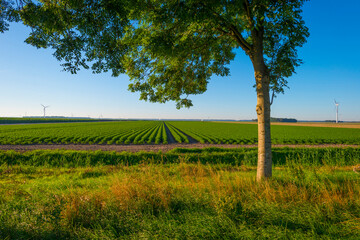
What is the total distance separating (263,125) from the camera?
5855mm

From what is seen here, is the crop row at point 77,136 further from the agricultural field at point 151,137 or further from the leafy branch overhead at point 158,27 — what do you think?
the leafy branch overhead at point 158,27

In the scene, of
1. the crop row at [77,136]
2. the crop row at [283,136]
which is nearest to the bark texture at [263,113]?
the crop row at [77,136]

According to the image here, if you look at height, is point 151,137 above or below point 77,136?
below

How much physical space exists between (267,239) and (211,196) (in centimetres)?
165

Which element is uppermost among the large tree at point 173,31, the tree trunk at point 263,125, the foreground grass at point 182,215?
the large tree at point 173,31

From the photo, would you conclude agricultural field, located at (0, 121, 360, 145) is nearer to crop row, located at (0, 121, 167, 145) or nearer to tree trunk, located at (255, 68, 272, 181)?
crop row, located at (0, 121, 167, 145)

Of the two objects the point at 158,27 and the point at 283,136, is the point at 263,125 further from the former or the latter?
the point at 283,136

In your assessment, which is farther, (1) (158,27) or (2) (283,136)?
(2) (283,136)

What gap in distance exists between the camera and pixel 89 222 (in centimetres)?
376

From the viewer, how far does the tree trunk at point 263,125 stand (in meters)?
5.82

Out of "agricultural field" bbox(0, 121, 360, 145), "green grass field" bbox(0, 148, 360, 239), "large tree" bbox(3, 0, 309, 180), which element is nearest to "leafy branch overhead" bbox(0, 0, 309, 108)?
"large tree" bbox(3, 0, 309, 180)

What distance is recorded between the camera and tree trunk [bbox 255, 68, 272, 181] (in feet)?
19.1

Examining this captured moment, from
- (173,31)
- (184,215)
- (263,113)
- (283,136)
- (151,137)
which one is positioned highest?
(173,31)

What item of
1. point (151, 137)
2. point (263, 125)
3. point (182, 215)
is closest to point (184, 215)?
point (182, 215)
